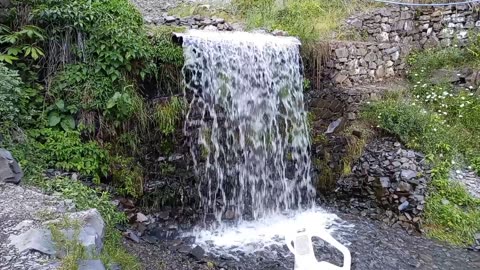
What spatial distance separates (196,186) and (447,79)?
14.3 ft

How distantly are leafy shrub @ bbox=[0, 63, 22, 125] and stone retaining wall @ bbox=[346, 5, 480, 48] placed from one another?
5174 millimetres

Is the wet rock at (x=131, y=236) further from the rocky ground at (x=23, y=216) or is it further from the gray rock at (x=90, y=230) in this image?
the gray rock at (x=90, y=230)

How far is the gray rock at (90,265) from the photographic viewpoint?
7.46ft

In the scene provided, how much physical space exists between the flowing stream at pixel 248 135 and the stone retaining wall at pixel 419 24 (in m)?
1.80

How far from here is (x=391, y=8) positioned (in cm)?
714

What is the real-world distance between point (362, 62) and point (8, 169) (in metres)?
5.21

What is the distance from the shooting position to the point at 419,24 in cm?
724

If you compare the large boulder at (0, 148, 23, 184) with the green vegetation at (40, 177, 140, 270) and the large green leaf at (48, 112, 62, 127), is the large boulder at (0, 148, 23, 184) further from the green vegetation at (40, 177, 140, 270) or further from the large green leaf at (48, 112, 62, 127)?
the large green leaf at (48, 112, 62, 127)

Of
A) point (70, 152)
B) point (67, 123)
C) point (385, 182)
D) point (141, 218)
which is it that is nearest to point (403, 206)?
point (385, 182)

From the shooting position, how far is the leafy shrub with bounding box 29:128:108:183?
4051mm

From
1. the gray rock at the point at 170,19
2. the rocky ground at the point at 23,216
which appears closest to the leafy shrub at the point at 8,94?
the rocky ground at the point at 23,216

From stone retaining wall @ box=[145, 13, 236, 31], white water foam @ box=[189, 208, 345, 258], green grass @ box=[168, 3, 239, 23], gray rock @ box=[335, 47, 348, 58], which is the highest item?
green grass @ box=[168, 3, 239, 23]

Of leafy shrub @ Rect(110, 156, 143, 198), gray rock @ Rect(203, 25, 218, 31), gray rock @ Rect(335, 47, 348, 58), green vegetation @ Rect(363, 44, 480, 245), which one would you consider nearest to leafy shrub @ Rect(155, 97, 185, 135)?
leafy shrub @ Rect(110, 156, 143, 198)

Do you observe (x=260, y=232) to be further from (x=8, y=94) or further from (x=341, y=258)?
(x=8, y=94)
